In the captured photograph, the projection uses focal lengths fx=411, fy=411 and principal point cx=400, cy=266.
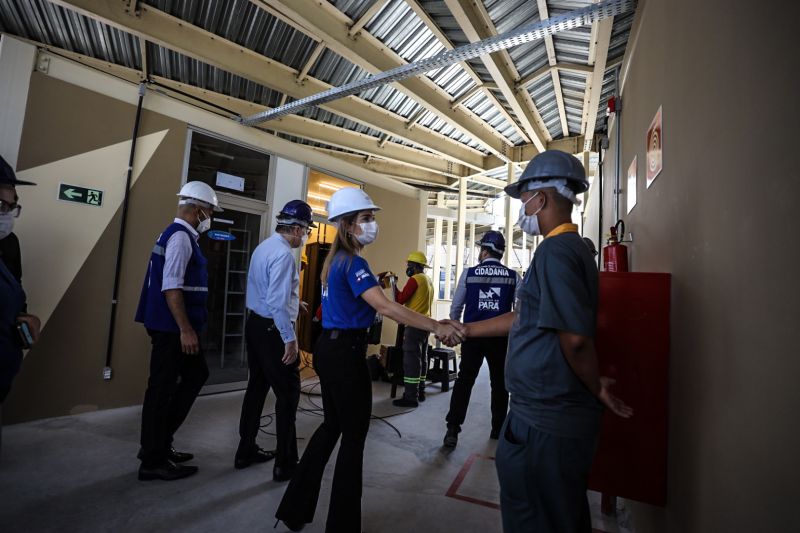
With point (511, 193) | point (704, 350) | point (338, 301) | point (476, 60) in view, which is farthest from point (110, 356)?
point (476, 60)

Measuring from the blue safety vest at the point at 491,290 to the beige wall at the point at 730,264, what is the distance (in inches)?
65.2

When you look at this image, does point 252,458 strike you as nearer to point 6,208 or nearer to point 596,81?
point 6,208

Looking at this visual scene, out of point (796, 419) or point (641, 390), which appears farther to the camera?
point (641, 390)

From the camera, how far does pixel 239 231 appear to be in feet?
16.5

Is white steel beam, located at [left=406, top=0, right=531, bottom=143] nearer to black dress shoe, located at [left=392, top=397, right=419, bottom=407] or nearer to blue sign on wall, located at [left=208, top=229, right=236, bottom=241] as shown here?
blue sign on wall, located at [left=208, top=229, right=236, bottom=241]

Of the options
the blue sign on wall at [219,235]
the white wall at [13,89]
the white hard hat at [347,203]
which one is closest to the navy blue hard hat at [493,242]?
the white hard hat at [347,203]

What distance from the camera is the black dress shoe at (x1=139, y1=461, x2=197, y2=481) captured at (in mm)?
2574

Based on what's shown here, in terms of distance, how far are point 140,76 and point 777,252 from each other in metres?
6.05

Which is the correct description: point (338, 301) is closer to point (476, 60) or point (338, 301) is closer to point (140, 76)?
point (476, 60)

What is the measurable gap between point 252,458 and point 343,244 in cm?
182

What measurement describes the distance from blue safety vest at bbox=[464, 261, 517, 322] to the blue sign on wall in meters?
2.95

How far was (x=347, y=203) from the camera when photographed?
2141 millimetres

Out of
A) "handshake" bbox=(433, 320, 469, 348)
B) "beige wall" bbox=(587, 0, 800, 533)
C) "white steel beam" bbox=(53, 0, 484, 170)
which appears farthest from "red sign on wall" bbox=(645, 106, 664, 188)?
"white steel beam" bbox=(53, 0, 484, 170)

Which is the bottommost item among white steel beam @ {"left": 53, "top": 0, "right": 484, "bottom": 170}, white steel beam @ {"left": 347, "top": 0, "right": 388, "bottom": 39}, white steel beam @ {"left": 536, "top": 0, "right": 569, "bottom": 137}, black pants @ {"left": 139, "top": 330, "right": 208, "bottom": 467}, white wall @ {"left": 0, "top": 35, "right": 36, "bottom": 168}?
black pants @ {"left": 139, "top": 330, "right": 208, "bottom": 467}
